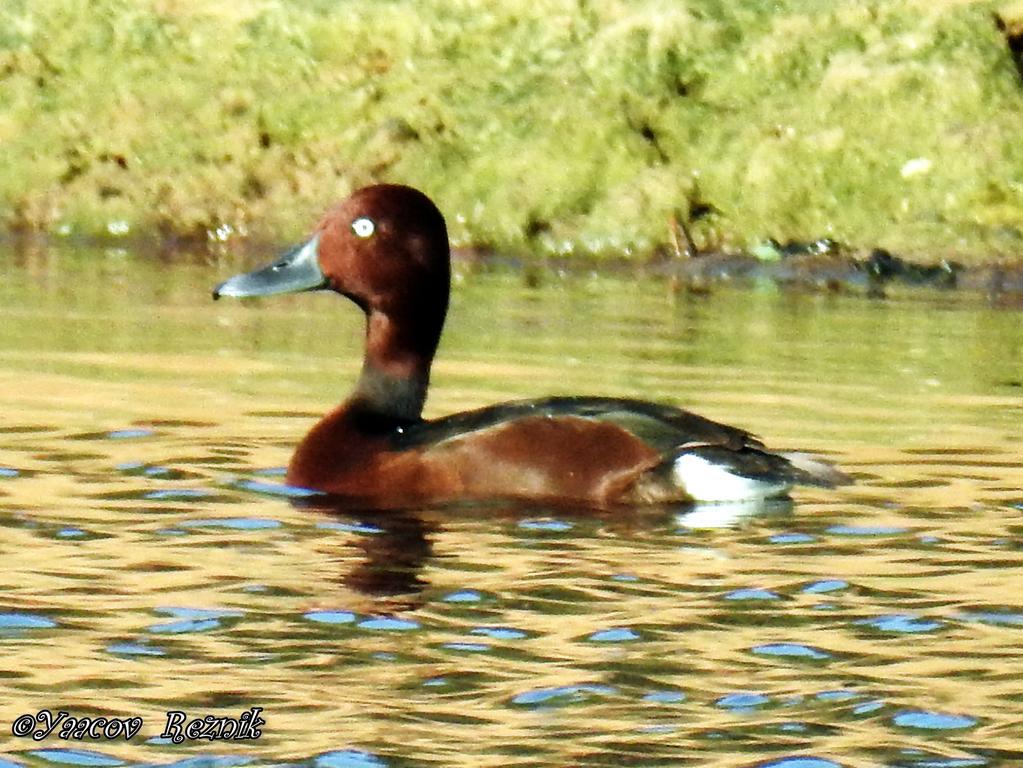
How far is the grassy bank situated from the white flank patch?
26.1 feet

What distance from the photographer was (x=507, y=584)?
21.0ft

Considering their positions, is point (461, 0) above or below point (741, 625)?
above

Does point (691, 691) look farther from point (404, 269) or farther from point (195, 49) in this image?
point (195, 49)

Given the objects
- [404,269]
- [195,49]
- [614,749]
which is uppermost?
[195,49]

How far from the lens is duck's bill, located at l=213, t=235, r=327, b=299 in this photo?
862 centimetres

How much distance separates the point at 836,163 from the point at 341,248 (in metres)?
7.97

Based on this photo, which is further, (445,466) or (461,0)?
(461,0)

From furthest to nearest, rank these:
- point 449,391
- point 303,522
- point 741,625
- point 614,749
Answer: point 449,391 < point 303,522 < point 741,625 < point 614,749

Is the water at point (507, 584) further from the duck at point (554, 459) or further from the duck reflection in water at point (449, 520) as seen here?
the duck at point (554, 459)

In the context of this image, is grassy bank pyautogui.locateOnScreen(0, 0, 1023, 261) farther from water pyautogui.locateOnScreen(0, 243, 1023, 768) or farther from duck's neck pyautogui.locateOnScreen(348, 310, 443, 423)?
duck's neck pyautogui.locateOnScreen(348, 310, 443, 423)

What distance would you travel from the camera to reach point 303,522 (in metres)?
7.34

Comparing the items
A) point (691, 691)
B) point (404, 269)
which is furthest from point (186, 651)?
point (404, 269)

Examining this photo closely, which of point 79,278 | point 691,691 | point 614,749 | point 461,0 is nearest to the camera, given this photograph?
point 614,749

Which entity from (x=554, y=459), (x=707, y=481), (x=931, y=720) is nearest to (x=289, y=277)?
(x=554, y=459)
